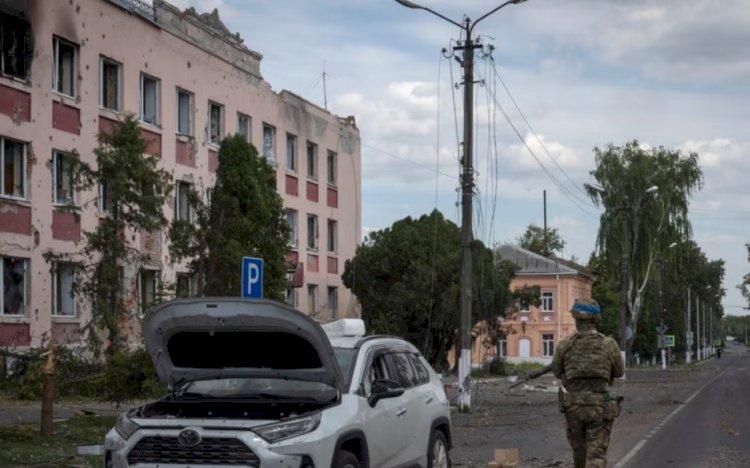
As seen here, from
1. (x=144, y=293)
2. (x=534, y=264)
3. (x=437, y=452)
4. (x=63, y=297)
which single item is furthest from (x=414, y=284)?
(x=534, y=264)

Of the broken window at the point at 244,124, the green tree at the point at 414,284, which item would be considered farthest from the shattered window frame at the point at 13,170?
the green tree at the point at 414,284

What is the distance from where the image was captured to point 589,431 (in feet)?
33.2

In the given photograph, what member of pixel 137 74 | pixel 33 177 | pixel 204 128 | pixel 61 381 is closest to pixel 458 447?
pixel 61 381

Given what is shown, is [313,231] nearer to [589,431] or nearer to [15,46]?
[15,46]

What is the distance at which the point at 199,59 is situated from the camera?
119ft

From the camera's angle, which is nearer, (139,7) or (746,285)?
(139,7)

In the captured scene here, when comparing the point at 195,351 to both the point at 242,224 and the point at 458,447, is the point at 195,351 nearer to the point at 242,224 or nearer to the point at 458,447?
the point at 458,447

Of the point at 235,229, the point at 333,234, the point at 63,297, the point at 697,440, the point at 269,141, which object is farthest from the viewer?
the point at 333,234

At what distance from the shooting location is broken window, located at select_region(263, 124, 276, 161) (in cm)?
4091

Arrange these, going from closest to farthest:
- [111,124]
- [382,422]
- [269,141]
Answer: [382,422], [111,124], [269,141]

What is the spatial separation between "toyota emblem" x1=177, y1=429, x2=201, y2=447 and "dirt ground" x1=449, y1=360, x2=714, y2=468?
6873 millimetres

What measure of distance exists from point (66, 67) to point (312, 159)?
1616 centimetres

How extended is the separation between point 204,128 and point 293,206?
22.8 ft

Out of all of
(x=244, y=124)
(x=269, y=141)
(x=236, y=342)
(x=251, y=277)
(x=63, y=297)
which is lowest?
(x=236, y=342)
